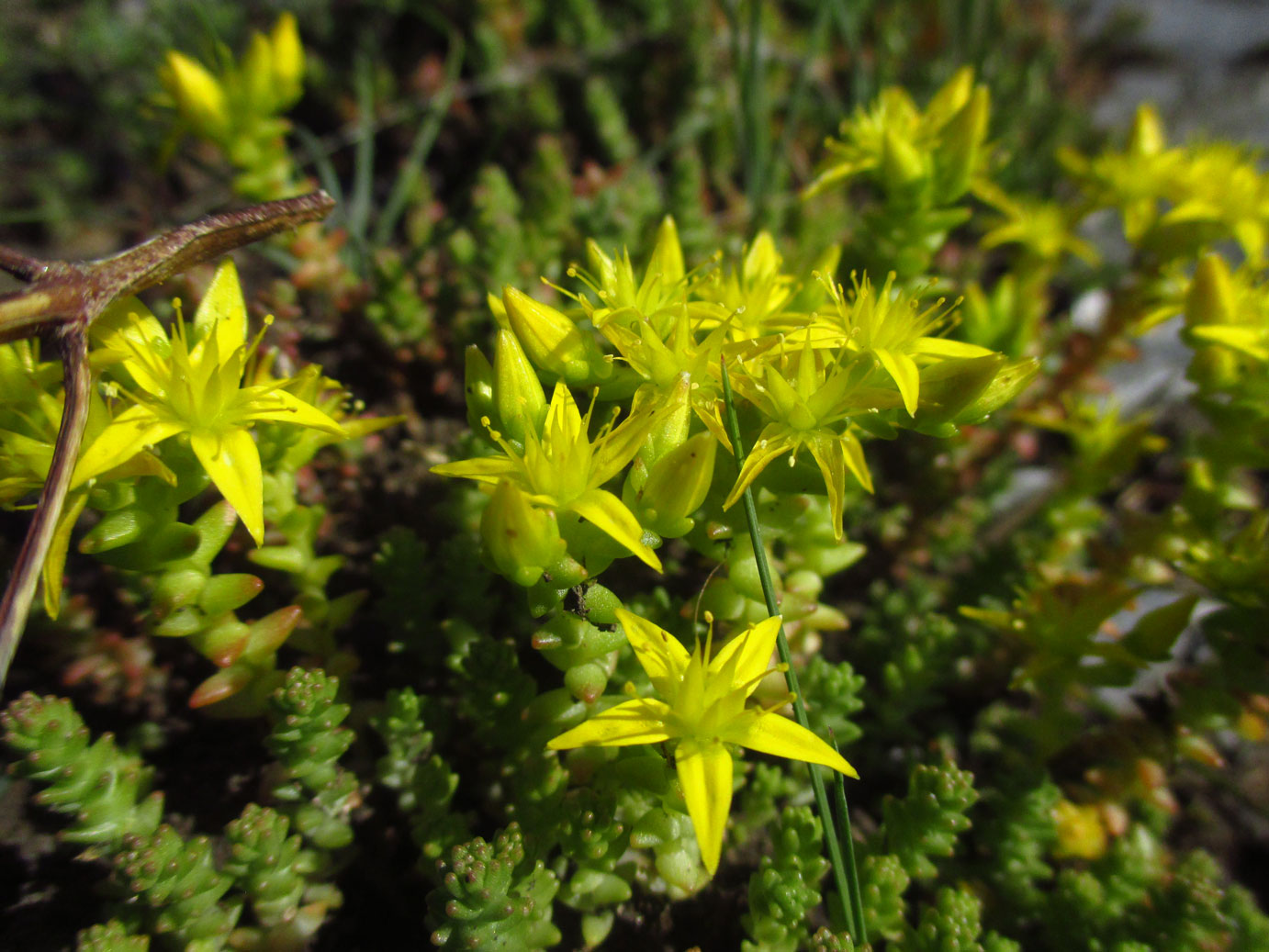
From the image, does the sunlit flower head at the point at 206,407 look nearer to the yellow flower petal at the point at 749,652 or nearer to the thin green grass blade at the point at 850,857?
the yellow flower petal at the point at 749,652

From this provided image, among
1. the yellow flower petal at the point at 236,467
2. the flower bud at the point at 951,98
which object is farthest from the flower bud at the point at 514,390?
the flower bud at the point at 951,98

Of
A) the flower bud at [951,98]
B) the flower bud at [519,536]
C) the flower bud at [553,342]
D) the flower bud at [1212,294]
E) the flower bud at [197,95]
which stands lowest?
the flower bud at [519,536]

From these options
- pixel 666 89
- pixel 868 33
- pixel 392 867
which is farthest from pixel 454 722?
pixel 868 33

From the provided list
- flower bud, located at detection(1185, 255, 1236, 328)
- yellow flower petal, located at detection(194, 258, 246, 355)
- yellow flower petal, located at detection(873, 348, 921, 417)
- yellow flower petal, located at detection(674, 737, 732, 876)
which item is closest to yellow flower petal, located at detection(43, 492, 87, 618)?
yellow flower petal, located at detection(194, 258, 246, 355)

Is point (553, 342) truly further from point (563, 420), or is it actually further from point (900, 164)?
point (900, 164)

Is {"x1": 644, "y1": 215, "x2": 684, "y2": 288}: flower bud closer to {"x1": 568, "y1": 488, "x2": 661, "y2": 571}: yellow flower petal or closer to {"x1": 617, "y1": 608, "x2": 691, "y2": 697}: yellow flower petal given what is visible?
{"x1": 568, "y1": 488, "x2": 661, "y2": 571}: yellow flower petal

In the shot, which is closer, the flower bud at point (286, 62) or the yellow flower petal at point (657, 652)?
the yellow flower petal at point (657, 652)
